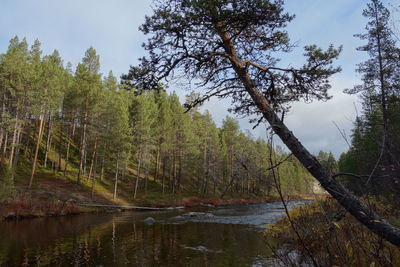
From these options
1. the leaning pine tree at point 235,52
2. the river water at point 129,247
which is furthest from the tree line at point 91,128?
the leaning pine tree at point 235,52

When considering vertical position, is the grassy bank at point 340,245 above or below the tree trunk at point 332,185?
below

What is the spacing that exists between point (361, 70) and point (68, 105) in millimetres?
35810

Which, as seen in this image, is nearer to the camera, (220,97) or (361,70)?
(220,97)

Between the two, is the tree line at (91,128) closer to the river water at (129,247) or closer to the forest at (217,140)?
the forest at (217,140)

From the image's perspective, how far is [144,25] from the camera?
674 cm

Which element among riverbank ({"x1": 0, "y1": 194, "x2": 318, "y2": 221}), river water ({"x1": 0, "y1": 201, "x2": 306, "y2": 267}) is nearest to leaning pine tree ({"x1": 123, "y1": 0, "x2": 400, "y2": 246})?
river water ({"x1": 0, "y1": 201, "x2": 306, "y2": 267})

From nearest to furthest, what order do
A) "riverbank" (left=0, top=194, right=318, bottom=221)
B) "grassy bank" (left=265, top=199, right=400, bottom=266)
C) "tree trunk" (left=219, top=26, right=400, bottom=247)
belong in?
"grassy bank" (left=265, top=199, right=400, bottom=266) < "tree trunk" (left=219, top=26, right=400, bottom=247) < "riverbank" (left=0, top=194, right=318, bottom=221)

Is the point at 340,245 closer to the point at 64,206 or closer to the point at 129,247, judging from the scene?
the point at 129,247

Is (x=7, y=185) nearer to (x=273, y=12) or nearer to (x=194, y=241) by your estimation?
(x=194, y=241)

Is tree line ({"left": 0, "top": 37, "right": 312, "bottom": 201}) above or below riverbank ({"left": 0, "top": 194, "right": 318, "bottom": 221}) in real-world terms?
above

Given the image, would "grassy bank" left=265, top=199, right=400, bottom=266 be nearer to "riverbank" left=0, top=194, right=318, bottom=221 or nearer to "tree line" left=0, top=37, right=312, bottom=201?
"riverbank" left=0, top=194, right=318, bottom=221

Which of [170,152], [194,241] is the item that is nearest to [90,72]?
[170,152]

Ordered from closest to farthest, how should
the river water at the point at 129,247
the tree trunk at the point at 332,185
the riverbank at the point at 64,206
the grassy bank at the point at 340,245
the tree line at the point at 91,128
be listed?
1. the grassy bank at the point at 340,245
2. the tree trunk at the point at 332,185
3. the river water at the point at 129,247
4. the riverbank at the point at 64,206
5. the tree line at the point at 91,128

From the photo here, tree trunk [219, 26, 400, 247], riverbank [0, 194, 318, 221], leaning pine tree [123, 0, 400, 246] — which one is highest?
leaning pine tree [123, 0, 400, 246]
